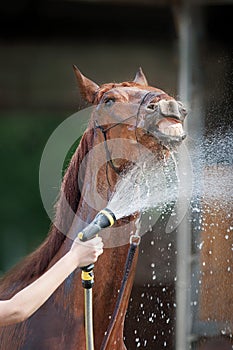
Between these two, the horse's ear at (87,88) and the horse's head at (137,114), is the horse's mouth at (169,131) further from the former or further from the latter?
the horse's ear at (87,88)

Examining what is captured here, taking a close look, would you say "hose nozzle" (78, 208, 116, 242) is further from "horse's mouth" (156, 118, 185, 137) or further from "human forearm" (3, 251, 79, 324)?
"horse's mouth" (156, 118, 185, 137)

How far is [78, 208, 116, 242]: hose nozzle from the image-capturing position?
1.44m

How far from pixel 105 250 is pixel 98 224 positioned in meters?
0.12

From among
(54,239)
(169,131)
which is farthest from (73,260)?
(169,131)

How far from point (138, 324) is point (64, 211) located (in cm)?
48

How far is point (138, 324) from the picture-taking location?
194cm

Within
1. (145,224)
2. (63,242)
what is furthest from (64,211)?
(145,224)

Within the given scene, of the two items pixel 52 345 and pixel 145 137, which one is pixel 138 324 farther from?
pixel 145 137

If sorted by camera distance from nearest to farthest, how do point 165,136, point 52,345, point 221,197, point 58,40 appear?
point 165,136 → point 52,345 → point 221,197 → point 58,40

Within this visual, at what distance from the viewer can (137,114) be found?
1493 mm

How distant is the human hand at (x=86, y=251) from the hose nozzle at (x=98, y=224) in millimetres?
11

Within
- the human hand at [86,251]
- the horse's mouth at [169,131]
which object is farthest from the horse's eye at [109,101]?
the human hand at [86,251]

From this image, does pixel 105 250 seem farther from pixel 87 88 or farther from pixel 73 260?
pixel 87 88

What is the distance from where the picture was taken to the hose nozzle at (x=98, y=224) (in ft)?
4.74
